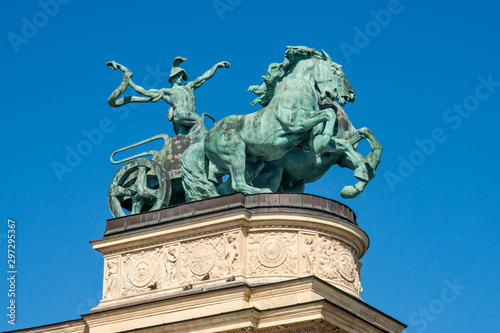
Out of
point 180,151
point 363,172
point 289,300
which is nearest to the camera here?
point 289,300

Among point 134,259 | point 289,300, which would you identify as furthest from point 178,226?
point 289,300

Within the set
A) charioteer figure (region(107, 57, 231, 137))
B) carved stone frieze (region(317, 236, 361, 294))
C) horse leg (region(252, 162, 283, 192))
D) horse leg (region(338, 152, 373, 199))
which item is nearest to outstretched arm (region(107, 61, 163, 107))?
charioteer figure (region(107, 57, 231, 137))

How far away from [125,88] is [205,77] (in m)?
2.21

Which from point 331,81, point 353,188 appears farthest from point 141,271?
point 331,81

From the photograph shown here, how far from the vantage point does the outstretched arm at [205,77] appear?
34.6m

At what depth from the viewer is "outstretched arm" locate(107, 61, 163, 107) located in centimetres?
3406

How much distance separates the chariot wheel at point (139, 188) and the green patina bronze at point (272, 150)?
25mm

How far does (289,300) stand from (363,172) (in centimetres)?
393

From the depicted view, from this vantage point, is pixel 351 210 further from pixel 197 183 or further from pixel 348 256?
pixel 197 183

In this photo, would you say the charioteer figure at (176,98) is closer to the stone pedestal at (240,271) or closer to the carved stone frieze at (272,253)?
the stone pedestal at (240,271)

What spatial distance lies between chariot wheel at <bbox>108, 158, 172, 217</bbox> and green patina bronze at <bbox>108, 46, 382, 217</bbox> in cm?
3

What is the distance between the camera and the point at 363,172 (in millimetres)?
30703

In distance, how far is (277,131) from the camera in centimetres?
3086

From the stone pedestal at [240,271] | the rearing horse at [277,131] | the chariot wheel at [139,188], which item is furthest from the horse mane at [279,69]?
the stone pedestal at [240,271]
